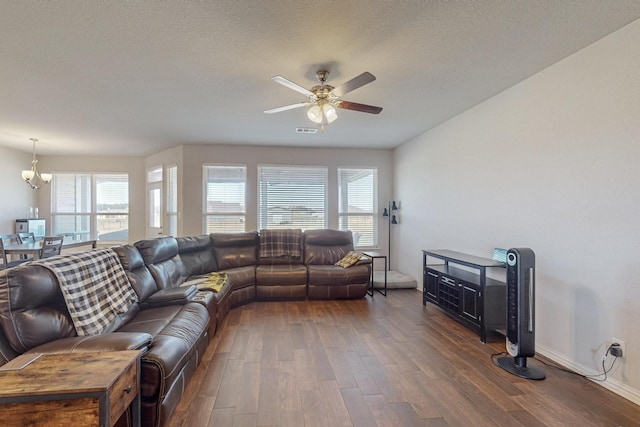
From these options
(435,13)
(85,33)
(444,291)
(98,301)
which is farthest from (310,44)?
(444,291)

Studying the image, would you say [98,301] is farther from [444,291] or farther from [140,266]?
[444,291]

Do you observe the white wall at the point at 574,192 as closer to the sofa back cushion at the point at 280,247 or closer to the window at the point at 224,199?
the sofa back cushion at the point at 280,247

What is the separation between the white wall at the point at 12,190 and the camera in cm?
557

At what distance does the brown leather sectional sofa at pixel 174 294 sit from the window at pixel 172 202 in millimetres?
1654

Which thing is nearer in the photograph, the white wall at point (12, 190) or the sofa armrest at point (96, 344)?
the sofa armrest at point (96, 344)

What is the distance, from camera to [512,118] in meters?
3.05

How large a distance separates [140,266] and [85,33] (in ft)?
6.70

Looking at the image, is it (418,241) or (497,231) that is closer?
(497,231)

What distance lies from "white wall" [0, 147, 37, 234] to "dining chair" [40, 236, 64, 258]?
2.36m

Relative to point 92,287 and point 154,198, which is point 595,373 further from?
point 154,198

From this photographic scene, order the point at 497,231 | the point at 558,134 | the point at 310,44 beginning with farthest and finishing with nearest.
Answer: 1. the point at 497,231
2. the point at 558,134
3. the point at 310,44

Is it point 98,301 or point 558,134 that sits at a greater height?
point 558,134

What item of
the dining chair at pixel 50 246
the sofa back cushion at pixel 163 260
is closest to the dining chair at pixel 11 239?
the dining chair at pixel 50 246

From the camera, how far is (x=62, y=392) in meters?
1.20
